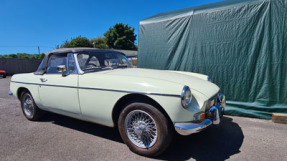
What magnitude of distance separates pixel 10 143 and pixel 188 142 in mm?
2878

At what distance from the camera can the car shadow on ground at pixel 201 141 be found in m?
2.24

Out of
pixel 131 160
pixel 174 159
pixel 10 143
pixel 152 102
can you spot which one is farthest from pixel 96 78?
pixel 10 143

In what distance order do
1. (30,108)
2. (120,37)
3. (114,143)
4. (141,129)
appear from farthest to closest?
(120,37), (30,108), (114,143), (141,129)

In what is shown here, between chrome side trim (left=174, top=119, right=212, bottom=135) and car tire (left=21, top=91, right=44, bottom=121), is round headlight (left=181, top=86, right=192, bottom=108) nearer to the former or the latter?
chrome side trim (left=174, top=119, right=212, bottom=135)

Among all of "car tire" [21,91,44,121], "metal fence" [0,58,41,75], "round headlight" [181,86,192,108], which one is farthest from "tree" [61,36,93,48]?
"round headlight" [181,86,192,108]

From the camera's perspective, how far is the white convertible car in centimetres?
203

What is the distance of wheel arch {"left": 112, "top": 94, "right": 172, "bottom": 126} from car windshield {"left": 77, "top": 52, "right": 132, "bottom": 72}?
2.92ft

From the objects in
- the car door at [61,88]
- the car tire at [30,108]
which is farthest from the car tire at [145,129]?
the car tire at [30,108]

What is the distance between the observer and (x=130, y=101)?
232cm

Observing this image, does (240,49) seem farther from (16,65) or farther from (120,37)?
(120,37)

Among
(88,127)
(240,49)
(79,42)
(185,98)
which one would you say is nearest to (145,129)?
(185,98)

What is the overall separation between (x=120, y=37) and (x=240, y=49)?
102 ft

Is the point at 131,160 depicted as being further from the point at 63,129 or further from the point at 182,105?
the point at 63,129

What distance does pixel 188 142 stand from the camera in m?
2.64
